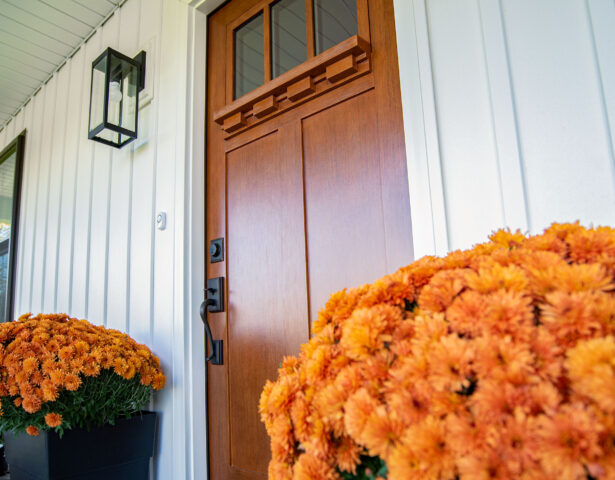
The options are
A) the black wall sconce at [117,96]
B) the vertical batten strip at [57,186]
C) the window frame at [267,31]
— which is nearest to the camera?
the window frame at [267,31]

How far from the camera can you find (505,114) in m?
1.00

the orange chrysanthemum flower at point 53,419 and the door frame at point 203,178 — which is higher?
the door frame at point 203,178

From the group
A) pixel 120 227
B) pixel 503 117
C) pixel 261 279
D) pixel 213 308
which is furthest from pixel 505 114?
pixel 120 227

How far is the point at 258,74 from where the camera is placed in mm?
1767

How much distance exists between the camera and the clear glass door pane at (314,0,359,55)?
4.75 ft

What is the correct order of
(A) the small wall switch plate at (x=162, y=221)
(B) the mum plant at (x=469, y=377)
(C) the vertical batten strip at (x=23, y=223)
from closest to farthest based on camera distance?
(B) the mum plant at (x=469, y=377) < (A) the small wall switch plate at (x=162, y=221) < (C) the vertical batten strip at (x=23, y=223)

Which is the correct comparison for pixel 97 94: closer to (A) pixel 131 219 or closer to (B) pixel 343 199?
(A) pixel 131 219

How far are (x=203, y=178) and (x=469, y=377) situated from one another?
1.66m

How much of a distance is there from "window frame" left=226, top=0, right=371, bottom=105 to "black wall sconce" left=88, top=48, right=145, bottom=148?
0.56 metres

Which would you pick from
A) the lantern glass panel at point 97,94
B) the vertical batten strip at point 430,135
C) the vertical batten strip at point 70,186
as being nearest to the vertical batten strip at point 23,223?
the vertical batten strip at point 70,186

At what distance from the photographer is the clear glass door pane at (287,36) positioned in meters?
1.59

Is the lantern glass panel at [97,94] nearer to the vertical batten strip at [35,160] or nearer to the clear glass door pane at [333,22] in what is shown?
the clear glass door pane at [333,22]

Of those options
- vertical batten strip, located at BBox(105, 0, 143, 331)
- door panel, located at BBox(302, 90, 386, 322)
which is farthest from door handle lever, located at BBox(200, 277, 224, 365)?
vertical batten strip, located at BBox(105, 0, 143, 331)

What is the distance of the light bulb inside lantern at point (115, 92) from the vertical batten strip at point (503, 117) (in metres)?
1.75
